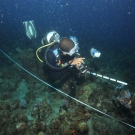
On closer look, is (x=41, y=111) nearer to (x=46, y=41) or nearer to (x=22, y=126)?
(x=22, y=126)

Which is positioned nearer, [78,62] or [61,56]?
[78,62]

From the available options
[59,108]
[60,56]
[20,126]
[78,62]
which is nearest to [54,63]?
[60,56]

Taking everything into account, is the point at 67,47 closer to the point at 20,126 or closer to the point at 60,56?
the point at 60,56

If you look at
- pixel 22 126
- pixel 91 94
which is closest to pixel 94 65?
pixel 91 94

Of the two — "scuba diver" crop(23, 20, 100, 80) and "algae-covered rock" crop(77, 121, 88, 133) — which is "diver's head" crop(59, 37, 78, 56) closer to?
"scuba diver" crop(23, 20, 100, 80)

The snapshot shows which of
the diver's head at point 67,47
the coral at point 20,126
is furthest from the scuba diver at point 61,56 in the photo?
the coral at point 20,126

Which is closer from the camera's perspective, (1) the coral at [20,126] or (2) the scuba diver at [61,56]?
(2) the scuba diver at [61,56]

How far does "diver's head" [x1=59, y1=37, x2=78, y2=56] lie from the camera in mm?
5379

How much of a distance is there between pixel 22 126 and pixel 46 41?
3.88 m

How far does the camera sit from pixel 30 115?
698 centimetres

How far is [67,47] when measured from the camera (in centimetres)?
537

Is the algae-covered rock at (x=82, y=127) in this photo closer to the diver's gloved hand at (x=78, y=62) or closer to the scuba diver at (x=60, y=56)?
the scuba diver at (x=60, y=56)

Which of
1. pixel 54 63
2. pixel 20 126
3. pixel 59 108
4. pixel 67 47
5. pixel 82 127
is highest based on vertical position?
pixel 67 47

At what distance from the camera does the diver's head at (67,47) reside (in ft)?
17.6
